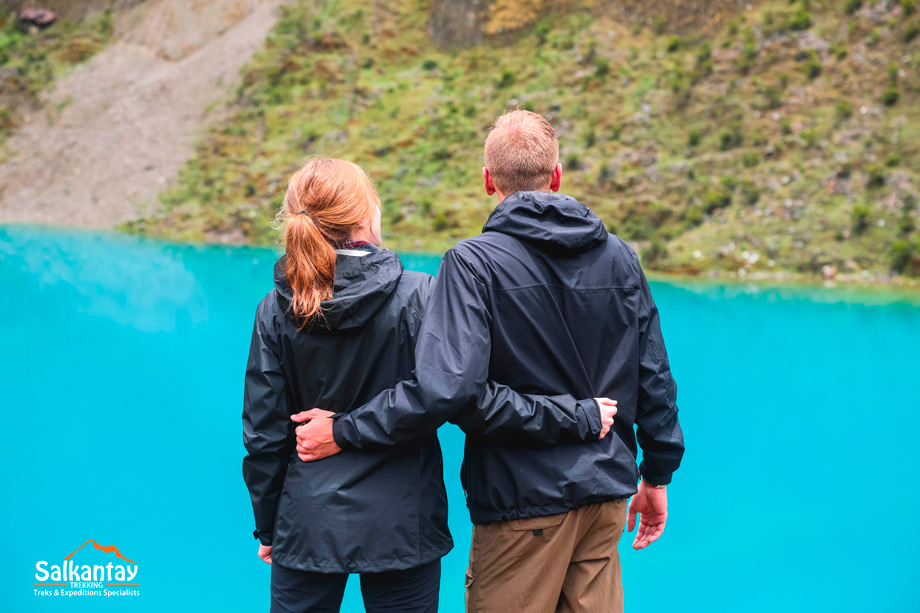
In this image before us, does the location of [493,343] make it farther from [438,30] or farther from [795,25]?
[438,30]

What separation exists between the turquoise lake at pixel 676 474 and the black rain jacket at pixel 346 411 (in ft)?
6.36

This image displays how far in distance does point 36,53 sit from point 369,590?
120ft

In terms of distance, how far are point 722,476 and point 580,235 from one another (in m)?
4.01

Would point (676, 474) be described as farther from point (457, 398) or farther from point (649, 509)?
point (457, 398)

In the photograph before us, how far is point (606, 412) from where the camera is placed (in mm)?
2367

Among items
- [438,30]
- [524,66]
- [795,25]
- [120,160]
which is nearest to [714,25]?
[795,25]

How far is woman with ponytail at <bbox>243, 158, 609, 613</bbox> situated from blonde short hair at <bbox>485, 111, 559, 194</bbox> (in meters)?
0.44

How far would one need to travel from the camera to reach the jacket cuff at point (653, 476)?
2629 mm

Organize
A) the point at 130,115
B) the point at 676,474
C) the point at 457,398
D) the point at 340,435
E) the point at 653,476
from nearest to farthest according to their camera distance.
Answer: the point at 457,398 < the point at 340,435 < the point at 653,476 < the point at 676,474 < the point at 130,115

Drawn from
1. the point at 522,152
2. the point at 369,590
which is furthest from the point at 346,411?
the point at 522,152

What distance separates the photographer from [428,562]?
7.80 ft

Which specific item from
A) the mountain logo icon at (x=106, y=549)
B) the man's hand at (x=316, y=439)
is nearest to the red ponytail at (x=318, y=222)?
the man's hand at (x=316, y=439)

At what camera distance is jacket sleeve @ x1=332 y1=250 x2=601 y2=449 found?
216cm

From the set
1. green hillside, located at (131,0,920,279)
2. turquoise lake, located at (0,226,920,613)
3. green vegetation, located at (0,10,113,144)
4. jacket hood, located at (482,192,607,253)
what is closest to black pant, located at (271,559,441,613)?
jacket hood, located at (482,192,607,253)
